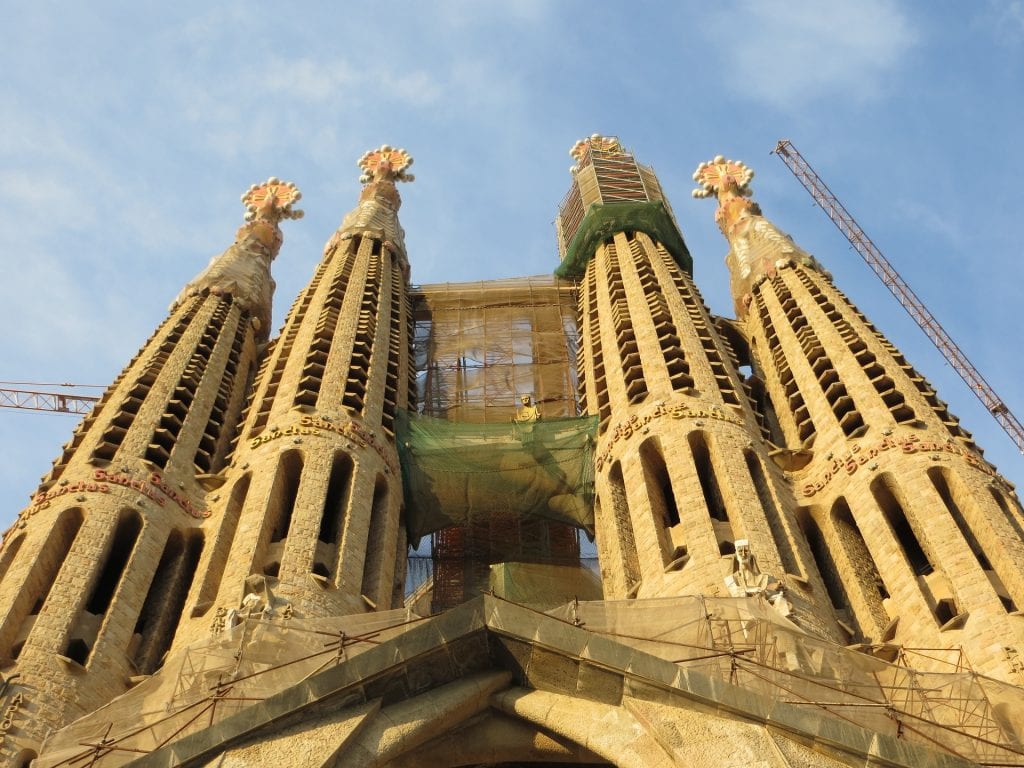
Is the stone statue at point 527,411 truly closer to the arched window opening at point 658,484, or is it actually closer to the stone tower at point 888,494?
the stone tower at point 888,494

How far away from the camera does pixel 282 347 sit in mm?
37594

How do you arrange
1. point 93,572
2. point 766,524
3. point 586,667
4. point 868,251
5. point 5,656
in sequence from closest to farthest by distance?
point 586,667, point 5,656, point 93,572, point 766,524, point 868,251

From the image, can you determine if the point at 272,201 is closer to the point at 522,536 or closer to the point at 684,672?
the point at 522,536

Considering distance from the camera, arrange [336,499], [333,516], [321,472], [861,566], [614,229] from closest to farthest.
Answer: [861,566]
[333,516]
[321,472]
[336,499]
[614,229]

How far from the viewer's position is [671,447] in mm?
30703

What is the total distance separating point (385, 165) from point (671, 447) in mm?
27215

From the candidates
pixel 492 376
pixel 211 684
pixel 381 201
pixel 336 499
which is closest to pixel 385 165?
pixel 381 201

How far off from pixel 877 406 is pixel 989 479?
3.54 meters

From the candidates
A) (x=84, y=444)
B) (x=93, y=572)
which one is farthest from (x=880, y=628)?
(x=84, y=444)

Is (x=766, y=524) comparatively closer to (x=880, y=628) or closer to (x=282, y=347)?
(x=880, y=628)

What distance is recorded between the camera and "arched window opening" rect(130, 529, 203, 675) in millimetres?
25734

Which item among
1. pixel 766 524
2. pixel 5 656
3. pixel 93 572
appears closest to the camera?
pixel 5 656

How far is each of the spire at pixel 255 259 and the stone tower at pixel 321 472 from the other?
135cm

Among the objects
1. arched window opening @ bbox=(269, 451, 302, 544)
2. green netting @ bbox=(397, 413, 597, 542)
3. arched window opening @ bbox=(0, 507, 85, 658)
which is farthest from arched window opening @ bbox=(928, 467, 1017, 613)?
arched window opening @ bbox=(0, 507, 85, 658)
